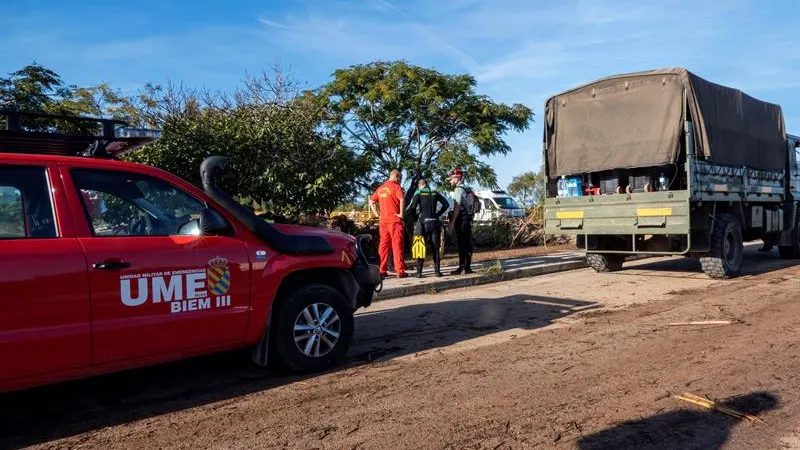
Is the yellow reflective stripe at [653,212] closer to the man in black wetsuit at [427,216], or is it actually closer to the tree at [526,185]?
the man in black wetsuit at [427,216]

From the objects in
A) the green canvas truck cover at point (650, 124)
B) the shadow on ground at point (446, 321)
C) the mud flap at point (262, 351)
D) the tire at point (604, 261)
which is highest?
the green canvas truck cover at point (650, 124)

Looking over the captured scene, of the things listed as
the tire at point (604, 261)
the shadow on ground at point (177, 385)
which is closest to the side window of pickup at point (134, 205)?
the shadow on ground at point (177, 385)

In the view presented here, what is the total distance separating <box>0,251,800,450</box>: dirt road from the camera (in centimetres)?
355

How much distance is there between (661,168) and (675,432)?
26.1ft

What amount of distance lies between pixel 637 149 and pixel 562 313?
4.22 metres

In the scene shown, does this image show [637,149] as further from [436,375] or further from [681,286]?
[436,375]

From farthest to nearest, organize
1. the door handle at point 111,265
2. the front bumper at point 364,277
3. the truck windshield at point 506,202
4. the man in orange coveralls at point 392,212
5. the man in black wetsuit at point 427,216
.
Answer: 1. the truck windshield at point 506,202
2. the man in black wetsuit at point 427,216
3. the man in orange coveralls at point 392,212
4. the front bumper at point 364,277
5. the door handle at point 111,265

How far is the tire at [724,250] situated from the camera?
10062 millimetres

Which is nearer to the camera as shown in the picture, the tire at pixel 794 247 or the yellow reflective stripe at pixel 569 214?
the yellow reflective stripe at pixel 569 214

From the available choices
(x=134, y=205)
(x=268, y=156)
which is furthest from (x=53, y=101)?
(x=134, y=205)

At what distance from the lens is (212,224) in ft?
13.9

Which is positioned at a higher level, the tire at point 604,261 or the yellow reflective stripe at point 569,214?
the yellow reflective stripe at point 569,214

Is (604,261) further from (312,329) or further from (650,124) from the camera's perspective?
(312,329)

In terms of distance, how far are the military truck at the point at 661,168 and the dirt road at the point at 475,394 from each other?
306 cm
